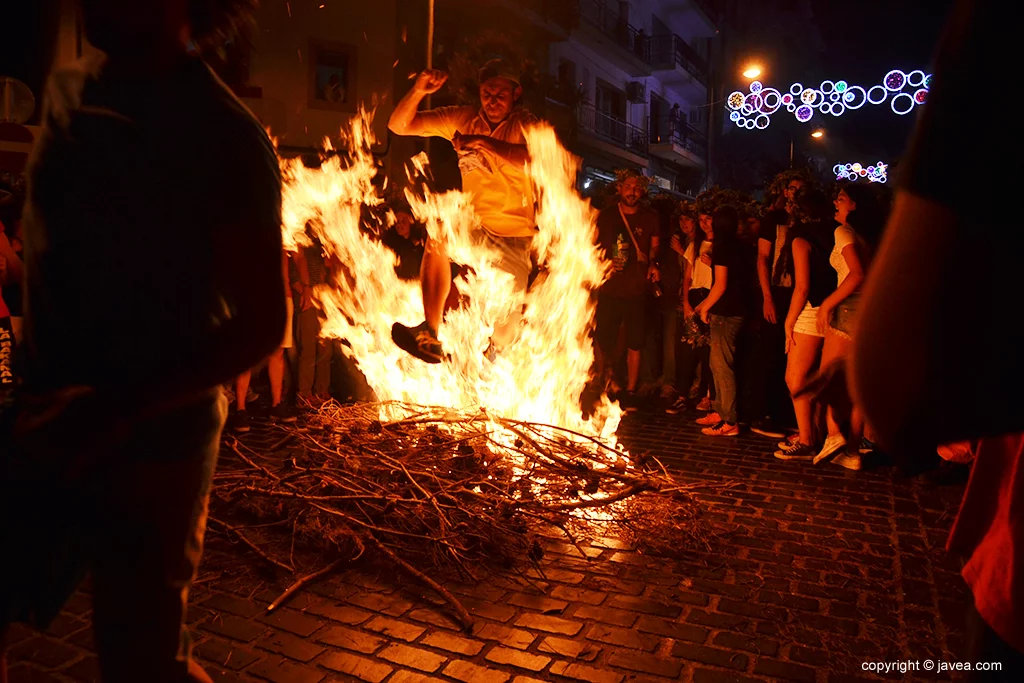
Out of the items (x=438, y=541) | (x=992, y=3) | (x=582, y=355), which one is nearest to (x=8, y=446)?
(x=992, y=3)

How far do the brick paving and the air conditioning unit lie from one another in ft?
109

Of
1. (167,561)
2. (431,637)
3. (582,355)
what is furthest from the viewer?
(582,355)

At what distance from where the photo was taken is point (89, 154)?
1.67 meters

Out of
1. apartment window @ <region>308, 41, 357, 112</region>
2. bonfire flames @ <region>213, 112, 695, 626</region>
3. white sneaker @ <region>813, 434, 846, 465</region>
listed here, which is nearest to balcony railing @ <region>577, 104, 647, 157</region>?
apartment window @ <region>308, 41, 357, 112</region>

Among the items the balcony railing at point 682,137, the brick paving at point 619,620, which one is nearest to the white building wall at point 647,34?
the balcony railing at point 682,137

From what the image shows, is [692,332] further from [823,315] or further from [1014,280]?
[1014,280]

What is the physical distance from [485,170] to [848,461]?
4375mm

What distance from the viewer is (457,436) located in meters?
6.04

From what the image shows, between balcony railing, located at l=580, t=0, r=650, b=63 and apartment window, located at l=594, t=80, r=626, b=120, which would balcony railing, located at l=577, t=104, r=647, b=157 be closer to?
apartment window, located at l=594, t=80, r=626, b=120

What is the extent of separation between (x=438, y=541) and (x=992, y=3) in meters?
4.19

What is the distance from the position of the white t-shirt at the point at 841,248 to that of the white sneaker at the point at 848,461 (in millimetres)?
1660

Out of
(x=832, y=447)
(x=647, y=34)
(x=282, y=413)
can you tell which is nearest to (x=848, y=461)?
(x=832, y=447)

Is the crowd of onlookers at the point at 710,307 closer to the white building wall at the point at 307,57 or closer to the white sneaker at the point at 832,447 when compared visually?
the white sneaker at the point at 832,447

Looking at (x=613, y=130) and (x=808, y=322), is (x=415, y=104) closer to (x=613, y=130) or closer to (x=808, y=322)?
(x=808, y=322)
